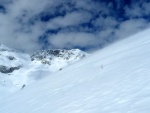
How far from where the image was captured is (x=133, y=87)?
6.59 meters

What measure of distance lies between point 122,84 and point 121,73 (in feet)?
4.43

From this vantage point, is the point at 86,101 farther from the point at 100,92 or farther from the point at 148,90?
the point at 148,90

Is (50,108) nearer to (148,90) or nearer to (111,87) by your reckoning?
(111,87)

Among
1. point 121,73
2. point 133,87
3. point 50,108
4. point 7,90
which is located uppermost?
point 7,90

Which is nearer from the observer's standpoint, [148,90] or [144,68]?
[148,90]

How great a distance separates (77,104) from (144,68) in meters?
1.95

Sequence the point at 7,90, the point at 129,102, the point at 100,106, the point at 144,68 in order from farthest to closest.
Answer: the point at 7,90, the point at 144,68, the point at 100,106, the point at 129,102

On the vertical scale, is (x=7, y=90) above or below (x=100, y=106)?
above

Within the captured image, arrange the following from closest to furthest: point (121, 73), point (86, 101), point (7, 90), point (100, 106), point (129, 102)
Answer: point (129, 102)
point (100, 106)
point (86, 101)
point (121, 73)
point (7, 90)

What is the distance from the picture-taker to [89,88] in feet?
28.5

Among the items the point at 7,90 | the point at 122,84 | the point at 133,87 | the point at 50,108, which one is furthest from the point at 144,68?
the point at 7,90

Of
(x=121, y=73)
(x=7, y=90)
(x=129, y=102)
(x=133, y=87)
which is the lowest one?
(x=129, y=102)

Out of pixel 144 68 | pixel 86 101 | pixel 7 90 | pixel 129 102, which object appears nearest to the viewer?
pixel 129 102

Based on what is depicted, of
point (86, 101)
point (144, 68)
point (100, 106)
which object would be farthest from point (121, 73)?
point (100, 106)
